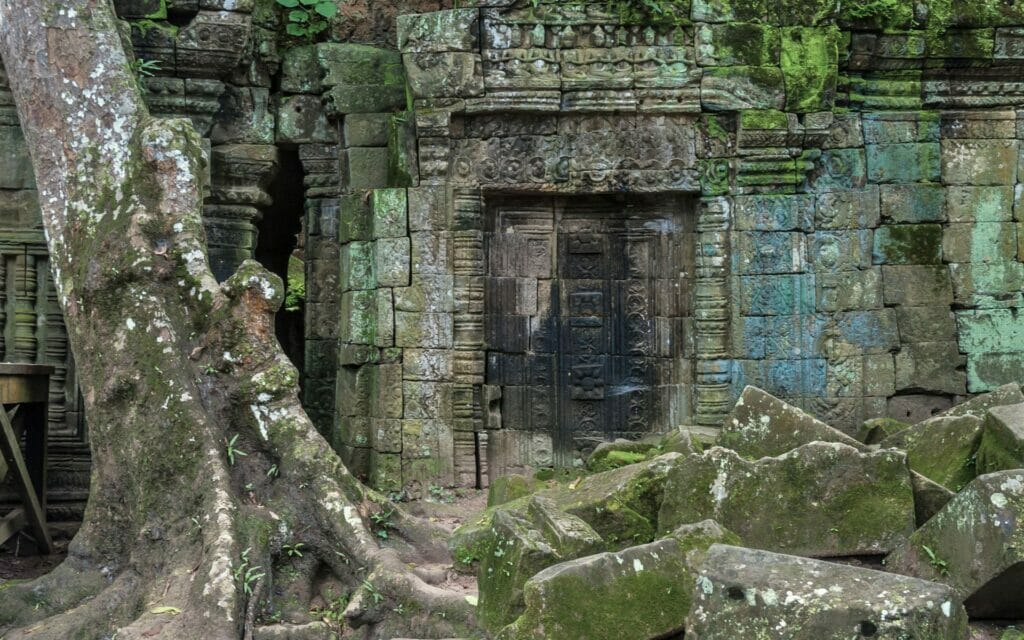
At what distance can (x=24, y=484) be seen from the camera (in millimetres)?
7559

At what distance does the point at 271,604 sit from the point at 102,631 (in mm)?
786

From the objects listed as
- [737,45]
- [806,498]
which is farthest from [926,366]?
[806,498]

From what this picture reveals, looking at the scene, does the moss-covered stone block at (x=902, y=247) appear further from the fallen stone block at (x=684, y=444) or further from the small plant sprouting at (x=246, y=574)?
the small plant sprouting at (x=246, y=574)

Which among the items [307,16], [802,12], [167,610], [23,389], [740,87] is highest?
[307,16]

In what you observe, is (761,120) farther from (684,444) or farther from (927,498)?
(927,498)

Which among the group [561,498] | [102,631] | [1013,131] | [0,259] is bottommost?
[102,631]

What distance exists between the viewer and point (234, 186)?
377 inches

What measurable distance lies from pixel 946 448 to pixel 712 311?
3162 mm

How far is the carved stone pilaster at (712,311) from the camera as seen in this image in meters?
9.12

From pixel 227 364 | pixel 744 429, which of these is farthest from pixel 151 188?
pixel 744 429

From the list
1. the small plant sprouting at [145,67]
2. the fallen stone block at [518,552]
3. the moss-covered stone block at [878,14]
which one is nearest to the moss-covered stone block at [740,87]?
the moss-covered stone block at [878,14]

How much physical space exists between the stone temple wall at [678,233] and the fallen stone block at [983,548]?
4.27 meters

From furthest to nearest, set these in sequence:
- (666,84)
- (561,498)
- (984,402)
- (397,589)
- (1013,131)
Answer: (1013,131), (666,84), (984,402), (561,498), (397,589)

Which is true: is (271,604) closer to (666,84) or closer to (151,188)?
(151,188)
